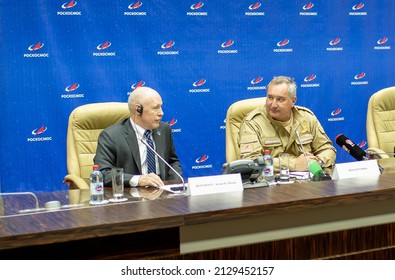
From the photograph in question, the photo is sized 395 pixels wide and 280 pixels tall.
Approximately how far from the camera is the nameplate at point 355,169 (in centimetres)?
253

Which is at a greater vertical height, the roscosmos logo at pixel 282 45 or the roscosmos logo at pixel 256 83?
the roscosmos logo at pixel 282 45

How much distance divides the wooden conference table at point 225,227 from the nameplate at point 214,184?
0.18ft

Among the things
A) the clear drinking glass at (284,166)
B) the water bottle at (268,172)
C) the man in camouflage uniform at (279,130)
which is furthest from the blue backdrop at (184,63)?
the water bottle at (268,172)

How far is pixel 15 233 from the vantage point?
1652mm

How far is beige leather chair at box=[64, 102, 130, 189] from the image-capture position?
11.1 ft

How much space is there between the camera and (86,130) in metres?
3.42

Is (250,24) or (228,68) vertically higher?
(250,24)

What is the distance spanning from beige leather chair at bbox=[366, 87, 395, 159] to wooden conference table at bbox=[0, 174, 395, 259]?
188cm

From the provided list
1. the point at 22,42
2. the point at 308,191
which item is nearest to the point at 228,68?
the point at 22,42

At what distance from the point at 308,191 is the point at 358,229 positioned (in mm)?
238

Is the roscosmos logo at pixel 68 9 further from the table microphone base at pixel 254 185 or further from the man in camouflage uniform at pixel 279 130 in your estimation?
the table microphone base at pixel 254 185

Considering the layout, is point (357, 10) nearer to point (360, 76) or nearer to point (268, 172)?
point (360, 76)

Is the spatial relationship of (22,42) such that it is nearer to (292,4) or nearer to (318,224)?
(292,4)

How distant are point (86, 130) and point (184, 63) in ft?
4.43
